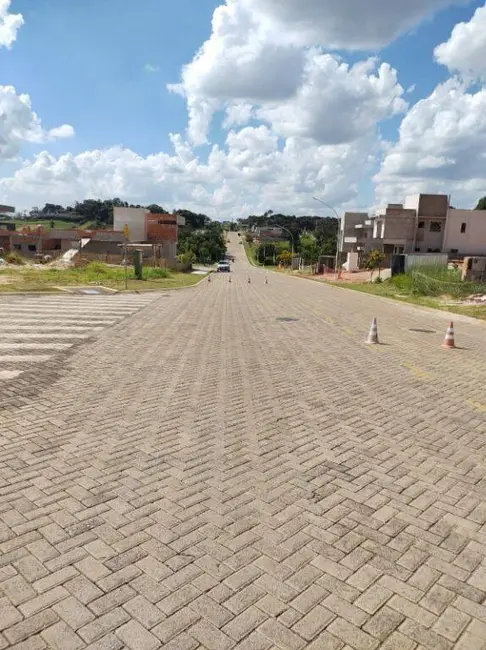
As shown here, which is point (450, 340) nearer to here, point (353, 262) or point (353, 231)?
point (353, 262)

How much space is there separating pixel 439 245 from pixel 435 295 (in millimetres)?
37158

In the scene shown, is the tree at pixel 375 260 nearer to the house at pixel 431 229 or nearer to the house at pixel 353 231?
the house at pixel 431 229

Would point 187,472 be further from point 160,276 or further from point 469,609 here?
point 160,276

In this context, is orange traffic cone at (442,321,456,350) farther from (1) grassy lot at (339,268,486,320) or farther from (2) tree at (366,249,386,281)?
(2) tree at (366,249,386,281)

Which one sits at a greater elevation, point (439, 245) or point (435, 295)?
point (439, 245)

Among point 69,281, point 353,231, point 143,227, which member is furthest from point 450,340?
point 143,227

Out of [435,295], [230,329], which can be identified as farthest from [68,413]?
[435,295]

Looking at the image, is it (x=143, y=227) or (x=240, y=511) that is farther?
(x=143, y=227)

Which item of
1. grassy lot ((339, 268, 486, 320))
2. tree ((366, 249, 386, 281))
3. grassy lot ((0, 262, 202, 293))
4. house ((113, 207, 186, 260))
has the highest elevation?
house ((113, 207, 186, 260))

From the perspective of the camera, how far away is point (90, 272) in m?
34.1

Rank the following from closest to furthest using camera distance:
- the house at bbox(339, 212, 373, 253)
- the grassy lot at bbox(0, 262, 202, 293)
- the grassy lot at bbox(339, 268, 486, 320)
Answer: the grassy lot at bbox(339, 268, 486, 320) < the grassy lot at bbox(0, 262, 202, 293) < the house at bbox(339, 212, 373, 253)

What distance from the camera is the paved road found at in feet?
9.61

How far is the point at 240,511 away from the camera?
4113 millimetres

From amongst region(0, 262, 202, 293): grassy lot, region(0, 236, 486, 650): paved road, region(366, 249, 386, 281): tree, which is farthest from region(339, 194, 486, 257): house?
region(0, 236, 486, 650): paved road
